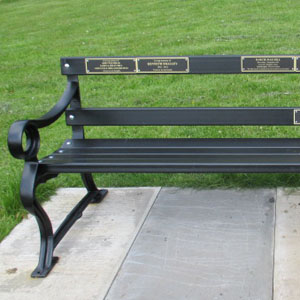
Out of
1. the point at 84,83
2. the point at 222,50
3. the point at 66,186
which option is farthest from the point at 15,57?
the point at 66,186

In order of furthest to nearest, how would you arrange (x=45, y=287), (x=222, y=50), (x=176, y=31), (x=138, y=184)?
(x=176, y=31) < (x=222, y=50) < (x=138, y=184) < (x=45, y=287)

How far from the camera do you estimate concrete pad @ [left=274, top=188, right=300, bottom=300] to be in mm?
2688

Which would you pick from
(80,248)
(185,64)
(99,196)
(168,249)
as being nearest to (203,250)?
(168,249)

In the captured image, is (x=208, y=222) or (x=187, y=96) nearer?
(x=208, y=222)

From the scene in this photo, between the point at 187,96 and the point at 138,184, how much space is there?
228 cm

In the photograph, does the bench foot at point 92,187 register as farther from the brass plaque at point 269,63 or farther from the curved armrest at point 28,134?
the brass plaque at point 269,63

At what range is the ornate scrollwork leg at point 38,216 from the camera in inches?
115

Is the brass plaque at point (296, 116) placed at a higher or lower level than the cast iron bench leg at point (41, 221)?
higher

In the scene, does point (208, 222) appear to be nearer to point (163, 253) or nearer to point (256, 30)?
point (163, 253)

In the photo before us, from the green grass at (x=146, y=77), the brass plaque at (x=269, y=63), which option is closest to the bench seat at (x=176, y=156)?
the brass plaque at (x=269, y=63)

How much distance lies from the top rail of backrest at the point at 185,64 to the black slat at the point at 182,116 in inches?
9.4

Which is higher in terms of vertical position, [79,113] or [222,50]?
[79,113]

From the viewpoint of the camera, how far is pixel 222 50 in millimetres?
7996

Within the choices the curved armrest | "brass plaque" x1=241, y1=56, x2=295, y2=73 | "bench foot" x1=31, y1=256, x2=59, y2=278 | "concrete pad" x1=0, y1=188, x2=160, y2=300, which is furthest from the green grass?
"brass plaque" x1=241, y1=56, x2=295, y2=73
